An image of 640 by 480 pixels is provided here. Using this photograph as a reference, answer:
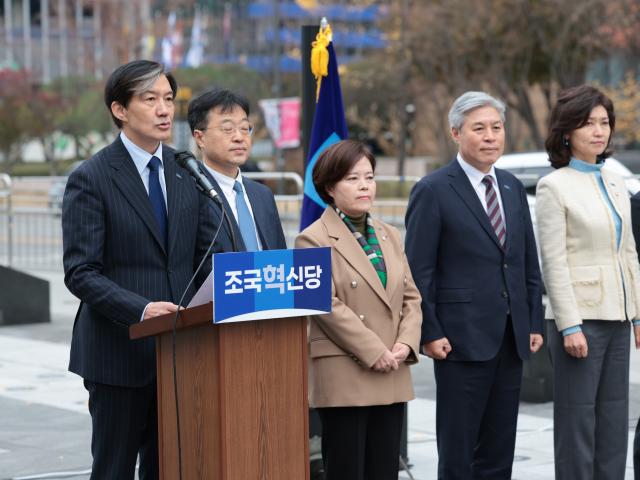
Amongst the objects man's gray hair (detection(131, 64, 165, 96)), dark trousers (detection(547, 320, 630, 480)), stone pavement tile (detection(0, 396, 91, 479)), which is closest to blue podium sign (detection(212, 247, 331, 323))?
man's gray hair (detection(131, 64, 165, 96))

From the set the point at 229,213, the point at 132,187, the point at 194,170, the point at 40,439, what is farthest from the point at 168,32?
the point at 194,170

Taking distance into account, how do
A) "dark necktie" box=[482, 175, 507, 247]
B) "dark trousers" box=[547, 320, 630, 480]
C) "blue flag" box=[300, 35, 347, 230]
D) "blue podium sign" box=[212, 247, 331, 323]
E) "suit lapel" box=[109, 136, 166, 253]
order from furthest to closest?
1. "blue flag" box=[300, 35, 347, 230]
2. "dark trousers" box=[547, 320, 630, 480]
3. "dark necktie" box=[482, 175, 507, 247]
4. "suit lapel" box=[109, 136, 166, 253]
5. "blue podium sign" box=[212, 247, 331, 323]

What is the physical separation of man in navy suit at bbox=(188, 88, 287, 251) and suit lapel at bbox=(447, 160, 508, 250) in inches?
34.3

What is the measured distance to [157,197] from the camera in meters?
4.67

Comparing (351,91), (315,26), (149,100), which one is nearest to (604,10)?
(351,91)

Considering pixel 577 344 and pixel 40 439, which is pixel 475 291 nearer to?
pixel 577 344

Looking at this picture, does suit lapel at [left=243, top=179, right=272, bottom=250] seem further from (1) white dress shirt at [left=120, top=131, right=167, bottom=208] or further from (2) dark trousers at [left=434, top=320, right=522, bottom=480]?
(2) dark trousers at [left=434, top=320, right=522, bottom=480]

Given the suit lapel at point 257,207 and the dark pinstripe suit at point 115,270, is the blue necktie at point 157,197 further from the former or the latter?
the suit lapel at point 257,207

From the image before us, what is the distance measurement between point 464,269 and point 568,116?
896mm

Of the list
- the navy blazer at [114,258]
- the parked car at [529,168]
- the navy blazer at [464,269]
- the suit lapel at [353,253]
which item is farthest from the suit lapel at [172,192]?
the parked car at [529,168]

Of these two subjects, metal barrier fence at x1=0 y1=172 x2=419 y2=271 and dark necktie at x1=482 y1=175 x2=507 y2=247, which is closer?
dark necktie at x1=482 y1=175 x2=507 y2=247

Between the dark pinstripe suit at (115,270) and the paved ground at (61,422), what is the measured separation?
2266 mm

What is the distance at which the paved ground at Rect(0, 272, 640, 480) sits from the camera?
6.97 m

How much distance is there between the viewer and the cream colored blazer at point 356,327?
489 cm
